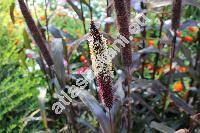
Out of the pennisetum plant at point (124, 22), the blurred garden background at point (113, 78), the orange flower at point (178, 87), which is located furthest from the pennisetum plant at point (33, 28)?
the orange flower at point (178, 87)

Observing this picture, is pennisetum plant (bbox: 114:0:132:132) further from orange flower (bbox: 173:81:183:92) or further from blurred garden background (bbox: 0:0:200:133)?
orange flower (bbox: 173:81:183:92)

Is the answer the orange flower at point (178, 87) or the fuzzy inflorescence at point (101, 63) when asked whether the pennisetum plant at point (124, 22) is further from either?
the orange flower at point (178, 87)

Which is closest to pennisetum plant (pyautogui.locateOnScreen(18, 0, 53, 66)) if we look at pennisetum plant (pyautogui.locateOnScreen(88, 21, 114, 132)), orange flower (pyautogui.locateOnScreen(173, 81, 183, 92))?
pennisetum plant (pyautogui.locateOnScreen(88, 21, 114, 132))

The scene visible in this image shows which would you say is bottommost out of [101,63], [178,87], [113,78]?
[178,87]

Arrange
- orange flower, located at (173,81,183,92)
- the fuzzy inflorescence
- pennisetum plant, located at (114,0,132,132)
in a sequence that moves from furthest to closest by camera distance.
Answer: orange flower, located at (173,81,183,92) < pennisetum plant, located at (114,0,132,132) < the fuzzy inflorescence

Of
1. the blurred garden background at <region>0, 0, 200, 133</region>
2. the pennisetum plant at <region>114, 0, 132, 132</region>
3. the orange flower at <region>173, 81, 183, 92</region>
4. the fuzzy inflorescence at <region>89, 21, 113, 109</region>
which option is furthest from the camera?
the orange flower at <region>173, 81, 183, 92</region>

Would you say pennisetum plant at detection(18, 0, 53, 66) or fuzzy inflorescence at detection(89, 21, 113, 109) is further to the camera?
pennisetum plant at detection(18, 0, 53, 66)

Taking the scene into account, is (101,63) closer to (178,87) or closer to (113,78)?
(113,78)

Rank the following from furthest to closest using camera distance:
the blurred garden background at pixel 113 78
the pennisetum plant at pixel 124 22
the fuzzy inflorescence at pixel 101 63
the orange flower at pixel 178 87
Result: the orange flower at pixel 178 87
the blurred garden background at pixel 113 78
the pennisetum plant at pixel 124 22
the fuzzy inflorescence at pixel 101 63

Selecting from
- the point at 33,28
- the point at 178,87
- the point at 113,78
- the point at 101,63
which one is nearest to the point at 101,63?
the point at 101,63

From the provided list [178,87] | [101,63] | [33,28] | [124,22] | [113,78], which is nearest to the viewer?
[101,63]
